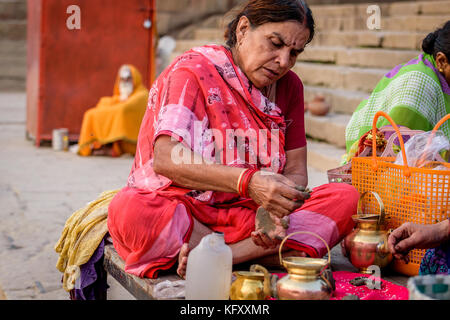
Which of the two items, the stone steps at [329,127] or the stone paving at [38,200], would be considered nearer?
the stone paving at [38,200]

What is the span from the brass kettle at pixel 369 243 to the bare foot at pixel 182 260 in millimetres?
691

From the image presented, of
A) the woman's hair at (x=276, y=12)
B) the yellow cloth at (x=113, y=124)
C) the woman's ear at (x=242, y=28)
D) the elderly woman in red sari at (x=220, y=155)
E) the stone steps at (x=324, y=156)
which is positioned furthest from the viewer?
the yellow cloth at (x=113, y=124)

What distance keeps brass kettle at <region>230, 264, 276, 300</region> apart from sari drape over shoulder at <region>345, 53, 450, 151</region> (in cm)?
142

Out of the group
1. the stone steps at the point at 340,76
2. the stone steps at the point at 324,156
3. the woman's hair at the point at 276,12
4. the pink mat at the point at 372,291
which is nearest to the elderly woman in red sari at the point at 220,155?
the woman's hair at the point at 276,12

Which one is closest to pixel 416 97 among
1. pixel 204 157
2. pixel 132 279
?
pixel 204 157

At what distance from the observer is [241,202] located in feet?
9.28

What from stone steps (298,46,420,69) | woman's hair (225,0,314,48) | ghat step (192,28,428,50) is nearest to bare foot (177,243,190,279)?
woman's hair (225,0,314,48)

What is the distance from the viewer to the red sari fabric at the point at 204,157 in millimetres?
2604

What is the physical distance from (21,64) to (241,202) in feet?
46.4

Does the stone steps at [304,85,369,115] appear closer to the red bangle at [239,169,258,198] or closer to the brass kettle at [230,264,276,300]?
the red bangle at [239,169,258,198]

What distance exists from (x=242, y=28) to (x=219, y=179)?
2.32ft

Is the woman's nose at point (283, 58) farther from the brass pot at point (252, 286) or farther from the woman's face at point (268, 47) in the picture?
the brass pot at point (252, 286)
